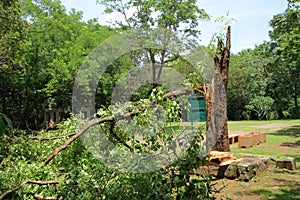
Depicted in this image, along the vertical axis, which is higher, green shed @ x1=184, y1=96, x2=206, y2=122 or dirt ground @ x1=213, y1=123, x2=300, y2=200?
green shed @ x1=184, y1=96, x2=206, y2=122

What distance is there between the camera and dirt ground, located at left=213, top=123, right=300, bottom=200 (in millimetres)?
4352

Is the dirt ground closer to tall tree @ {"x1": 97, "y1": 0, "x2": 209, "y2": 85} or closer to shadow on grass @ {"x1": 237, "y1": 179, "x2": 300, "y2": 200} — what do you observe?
shadow on grass @ {"x1": 237, "y1": 179, "x2": 300, "y2": 200}

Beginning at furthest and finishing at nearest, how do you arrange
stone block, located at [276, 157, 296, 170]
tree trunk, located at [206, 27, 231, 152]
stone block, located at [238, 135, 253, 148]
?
stone block, located at [238, 135, 253, 148]
tree trunk, located at [206, 27, 231, 152]
stone block, located at [276, 157, 296, 170]

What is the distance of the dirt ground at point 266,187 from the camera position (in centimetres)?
435

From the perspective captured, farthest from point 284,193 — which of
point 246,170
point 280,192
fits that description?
point 246,170

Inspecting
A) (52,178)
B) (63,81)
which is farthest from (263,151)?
(63,81)

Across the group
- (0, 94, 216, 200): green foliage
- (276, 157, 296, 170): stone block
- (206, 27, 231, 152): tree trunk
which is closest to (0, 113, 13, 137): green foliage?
(0, 94, 216, 200): green foliage

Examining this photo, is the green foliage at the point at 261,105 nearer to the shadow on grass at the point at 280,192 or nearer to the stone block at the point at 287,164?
the stone block at the point at 287,164

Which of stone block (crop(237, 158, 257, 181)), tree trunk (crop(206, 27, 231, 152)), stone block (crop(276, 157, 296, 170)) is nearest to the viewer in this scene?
stone block (crop(237, 158, 257, 181))

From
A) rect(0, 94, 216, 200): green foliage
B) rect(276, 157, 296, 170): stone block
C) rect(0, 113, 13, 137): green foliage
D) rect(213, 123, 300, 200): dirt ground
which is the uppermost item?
rect(0, 113, 13, 137): green foliage

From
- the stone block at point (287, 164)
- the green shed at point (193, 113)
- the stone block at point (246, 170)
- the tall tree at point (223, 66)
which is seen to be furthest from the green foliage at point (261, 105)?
the green shed at point (193, 113)

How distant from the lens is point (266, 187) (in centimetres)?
483

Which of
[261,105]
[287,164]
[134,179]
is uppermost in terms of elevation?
[261,105]

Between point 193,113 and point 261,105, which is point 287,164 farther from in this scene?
point 261,105
